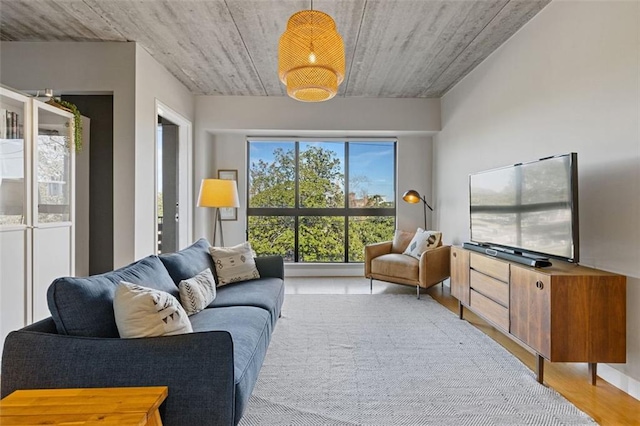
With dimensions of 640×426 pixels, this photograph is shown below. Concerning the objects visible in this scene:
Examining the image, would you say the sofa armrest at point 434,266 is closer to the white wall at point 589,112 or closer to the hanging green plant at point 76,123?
the white wall at point 589,112

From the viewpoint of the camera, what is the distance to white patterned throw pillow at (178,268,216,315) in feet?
7.58

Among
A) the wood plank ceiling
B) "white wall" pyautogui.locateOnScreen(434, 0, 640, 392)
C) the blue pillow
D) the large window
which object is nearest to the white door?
the wood plank ceiling

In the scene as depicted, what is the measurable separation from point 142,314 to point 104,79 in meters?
2.87

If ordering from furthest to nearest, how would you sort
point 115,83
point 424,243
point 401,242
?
point 401,242
point 424,243
point 115,83

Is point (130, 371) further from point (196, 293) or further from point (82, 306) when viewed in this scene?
point (196, 293)

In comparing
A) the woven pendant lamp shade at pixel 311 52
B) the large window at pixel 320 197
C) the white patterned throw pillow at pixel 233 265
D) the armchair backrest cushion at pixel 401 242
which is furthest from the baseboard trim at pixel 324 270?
the woven pendant lamp shade at pixel 311 52

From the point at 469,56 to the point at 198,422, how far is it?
4021 millimetres

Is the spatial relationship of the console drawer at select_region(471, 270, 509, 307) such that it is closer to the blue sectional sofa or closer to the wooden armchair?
the wooden armchair

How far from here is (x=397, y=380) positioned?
2.29 metres

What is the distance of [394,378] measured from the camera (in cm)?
231

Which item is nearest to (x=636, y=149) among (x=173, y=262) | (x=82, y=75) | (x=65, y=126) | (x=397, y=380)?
(x=397, y=380)

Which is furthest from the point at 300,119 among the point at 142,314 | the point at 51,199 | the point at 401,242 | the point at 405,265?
the point at 142,314

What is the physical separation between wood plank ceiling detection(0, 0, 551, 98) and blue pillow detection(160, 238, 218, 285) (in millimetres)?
1975

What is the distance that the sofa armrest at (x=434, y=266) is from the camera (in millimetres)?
4152
